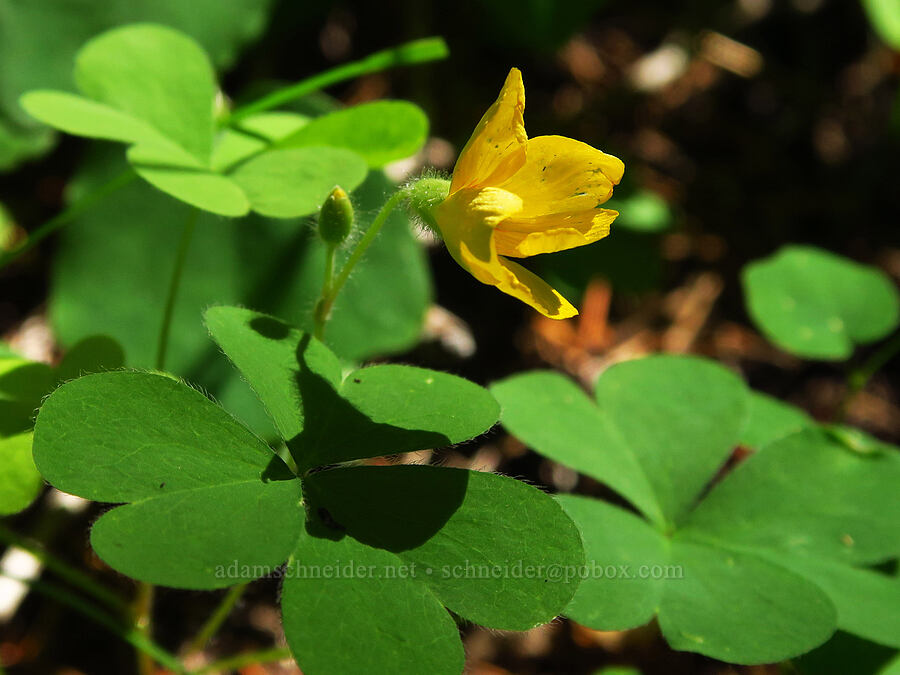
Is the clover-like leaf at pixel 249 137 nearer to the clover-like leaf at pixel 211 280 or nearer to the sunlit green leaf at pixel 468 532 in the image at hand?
the clover-like leaf at pixel 211 280

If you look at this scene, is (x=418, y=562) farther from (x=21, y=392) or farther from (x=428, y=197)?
(x=21, y=392)

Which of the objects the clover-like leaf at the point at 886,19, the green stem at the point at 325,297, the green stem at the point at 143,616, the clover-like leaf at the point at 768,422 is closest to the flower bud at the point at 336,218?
the green stem at the point at 325,297

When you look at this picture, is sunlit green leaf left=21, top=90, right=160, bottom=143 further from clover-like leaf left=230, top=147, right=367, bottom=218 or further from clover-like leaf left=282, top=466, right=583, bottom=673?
clover-like leaf left=282, top=466, right=583, bottom=673

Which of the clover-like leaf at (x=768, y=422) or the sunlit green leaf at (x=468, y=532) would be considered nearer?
the sunlit green leaf at (x=468, y=532)

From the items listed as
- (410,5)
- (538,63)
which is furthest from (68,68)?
(538,63)

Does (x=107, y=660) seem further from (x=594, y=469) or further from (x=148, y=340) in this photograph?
Result: (x=594, y=469)

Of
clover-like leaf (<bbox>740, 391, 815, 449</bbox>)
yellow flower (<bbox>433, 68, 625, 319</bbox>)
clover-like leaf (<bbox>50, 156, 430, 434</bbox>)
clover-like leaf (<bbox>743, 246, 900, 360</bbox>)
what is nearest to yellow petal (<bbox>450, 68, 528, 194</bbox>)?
yellow flower (<bbox>433, 68, 625, 319</bbox>)
